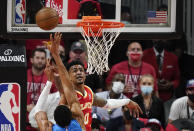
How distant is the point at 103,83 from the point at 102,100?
6.47 ft

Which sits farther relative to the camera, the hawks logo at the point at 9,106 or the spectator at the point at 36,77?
the spectator at the point at 36,77

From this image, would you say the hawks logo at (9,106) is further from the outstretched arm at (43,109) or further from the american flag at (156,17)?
the american flag at (156,17)

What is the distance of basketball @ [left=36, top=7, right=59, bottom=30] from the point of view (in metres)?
6.04

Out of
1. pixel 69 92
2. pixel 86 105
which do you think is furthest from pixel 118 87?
pixel 69 92

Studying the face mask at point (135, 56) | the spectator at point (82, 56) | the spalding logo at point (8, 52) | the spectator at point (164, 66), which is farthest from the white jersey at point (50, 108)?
the spectator at point (164, 66)

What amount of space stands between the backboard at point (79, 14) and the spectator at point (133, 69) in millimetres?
1427

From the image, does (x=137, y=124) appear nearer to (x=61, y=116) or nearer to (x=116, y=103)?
(x=116, y=103)

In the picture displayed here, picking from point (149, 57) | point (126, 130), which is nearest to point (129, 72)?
point (149, 57)

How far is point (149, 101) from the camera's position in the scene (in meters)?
7.77

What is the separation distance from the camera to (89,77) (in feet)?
26.8

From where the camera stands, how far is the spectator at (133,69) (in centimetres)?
806

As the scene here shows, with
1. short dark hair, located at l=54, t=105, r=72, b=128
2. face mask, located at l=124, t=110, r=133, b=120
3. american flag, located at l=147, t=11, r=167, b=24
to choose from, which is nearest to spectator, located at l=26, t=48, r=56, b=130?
face mask, located at l=124, t=110, r=133, b=120

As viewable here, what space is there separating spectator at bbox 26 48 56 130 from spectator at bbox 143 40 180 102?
70.5 inches

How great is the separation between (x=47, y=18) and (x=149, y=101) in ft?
8.26
